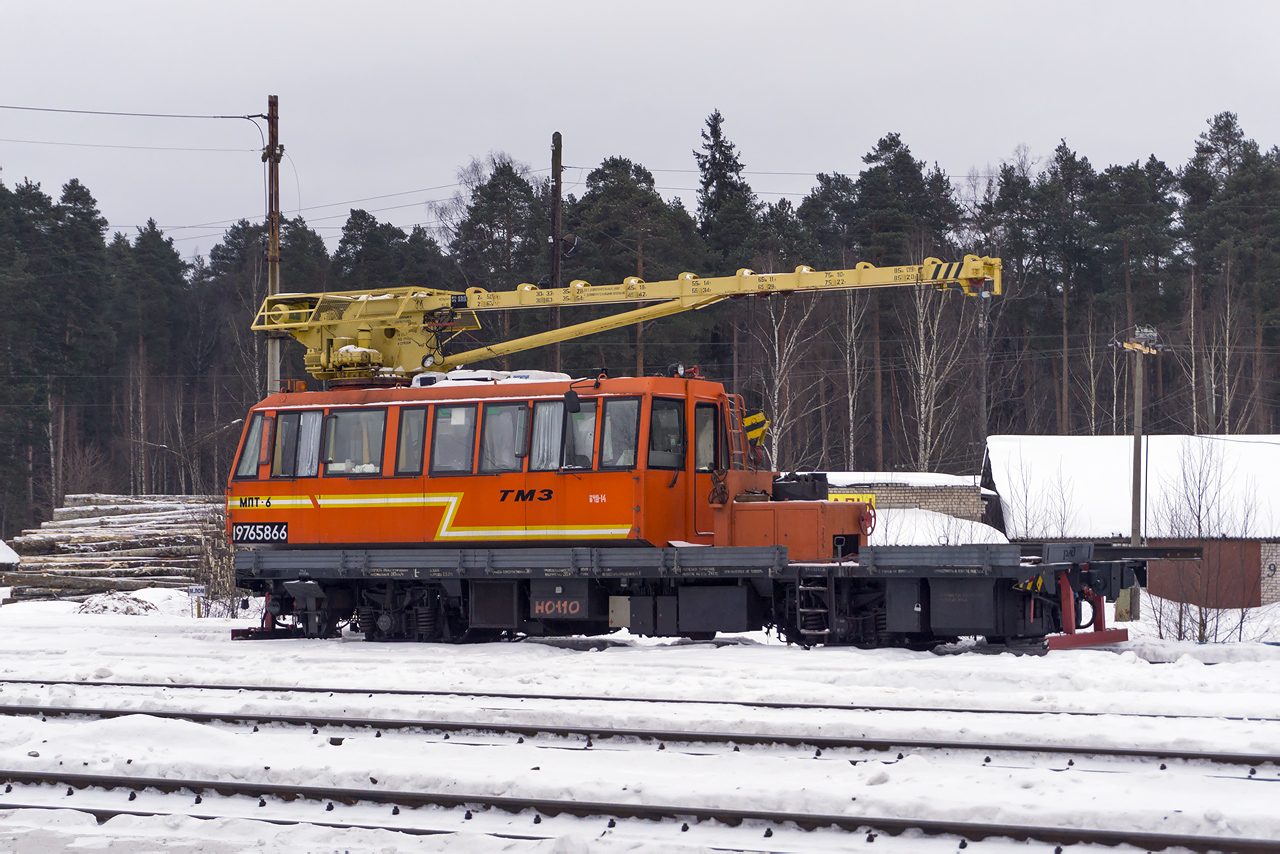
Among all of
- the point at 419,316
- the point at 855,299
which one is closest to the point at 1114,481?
the point at 855,299

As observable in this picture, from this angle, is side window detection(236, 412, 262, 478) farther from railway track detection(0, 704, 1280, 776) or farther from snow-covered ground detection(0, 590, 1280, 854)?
railway track detection(0, 704, 1280, 776)

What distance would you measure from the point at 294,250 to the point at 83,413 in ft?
48.5

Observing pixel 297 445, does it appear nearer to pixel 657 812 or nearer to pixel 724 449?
pixel 724 449

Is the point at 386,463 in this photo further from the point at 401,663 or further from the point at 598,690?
the point at 598,690

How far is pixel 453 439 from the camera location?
15.9 meters

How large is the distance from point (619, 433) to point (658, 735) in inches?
245

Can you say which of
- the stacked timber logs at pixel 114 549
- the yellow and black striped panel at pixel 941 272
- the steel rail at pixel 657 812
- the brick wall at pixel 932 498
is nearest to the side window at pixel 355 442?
the yellow and black striped panel at pixel 941 272

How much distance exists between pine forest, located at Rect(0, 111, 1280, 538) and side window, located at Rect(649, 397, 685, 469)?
1102 inches

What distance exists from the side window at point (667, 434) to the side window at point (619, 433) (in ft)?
0.73

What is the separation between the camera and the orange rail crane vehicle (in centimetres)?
1410

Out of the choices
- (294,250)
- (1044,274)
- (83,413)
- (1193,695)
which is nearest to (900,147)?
(1044,274)

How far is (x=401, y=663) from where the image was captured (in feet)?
46.4

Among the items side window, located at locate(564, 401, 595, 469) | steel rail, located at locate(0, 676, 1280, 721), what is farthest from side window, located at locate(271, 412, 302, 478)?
steel rail, located at locate(0, 676, 1280, 721)

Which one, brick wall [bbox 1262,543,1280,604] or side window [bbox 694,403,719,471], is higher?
side window [bbox 694,403,719,471]
